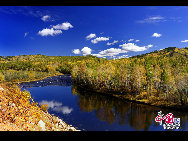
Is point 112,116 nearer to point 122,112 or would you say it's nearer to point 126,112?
point 122,112

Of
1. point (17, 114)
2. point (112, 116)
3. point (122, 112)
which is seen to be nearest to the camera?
point (17, 114)

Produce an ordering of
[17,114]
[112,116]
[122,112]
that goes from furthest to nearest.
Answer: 1. [122,112]
2. [112,116]
3. [17,114]

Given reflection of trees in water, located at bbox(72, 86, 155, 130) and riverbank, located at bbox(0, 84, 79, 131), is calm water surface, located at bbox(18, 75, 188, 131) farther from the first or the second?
riverbank, located at bbox(0, 84, 79, 131)

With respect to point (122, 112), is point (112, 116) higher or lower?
lower

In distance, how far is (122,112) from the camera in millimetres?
24250

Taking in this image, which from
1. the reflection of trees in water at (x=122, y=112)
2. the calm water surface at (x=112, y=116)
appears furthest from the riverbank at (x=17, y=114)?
the reflection of trees in water at (x=122, y=112)

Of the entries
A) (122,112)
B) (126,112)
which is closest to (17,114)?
(122,112)

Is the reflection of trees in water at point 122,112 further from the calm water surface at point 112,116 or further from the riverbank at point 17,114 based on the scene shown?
the riverbank at point 17,114

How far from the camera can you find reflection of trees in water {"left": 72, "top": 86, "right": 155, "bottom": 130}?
66.5 ft

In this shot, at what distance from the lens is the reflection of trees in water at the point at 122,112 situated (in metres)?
20.3

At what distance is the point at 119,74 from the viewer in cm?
3778

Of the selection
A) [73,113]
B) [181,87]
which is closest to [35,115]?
[73,113]

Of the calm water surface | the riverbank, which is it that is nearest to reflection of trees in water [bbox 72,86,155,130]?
the calm water surface
